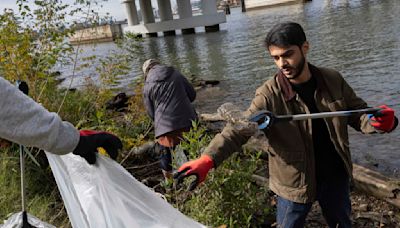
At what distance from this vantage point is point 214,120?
24.9 feet

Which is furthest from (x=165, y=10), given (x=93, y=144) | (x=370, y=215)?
(x=93, y=144)

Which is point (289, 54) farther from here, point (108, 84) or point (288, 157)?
point (108, 84)

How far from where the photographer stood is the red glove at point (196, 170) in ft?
6.50

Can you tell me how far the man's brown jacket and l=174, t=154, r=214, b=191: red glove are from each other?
13 cm

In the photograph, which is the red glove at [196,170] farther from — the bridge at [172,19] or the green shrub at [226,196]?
the bridge at [172,19]

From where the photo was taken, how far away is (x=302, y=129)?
7.54 feet

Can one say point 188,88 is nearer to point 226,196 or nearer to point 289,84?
point 226,196

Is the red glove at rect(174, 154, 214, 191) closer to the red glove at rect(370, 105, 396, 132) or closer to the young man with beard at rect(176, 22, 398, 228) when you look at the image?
the young man with beard at rect(176, 22, 398, 228)

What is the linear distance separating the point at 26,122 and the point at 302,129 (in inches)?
60.3

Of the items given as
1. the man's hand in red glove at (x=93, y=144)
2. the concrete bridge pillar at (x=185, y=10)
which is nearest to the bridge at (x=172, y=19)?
the concrete bridge pillar at (x=185, y=10)

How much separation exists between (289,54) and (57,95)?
4.94m

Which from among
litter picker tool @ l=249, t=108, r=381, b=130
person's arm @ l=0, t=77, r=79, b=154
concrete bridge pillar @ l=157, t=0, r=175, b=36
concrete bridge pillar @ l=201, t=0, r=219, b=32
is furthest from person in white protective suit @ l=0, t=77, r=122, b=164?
concrete bridge pillar @ l=157, t=0, r=175, b=36

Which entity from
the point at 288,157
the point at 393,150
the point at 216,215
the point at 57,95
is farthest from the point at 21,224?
the point at 393,150

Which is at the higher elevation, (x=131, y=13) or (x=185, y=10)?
(x=131, y=13)
